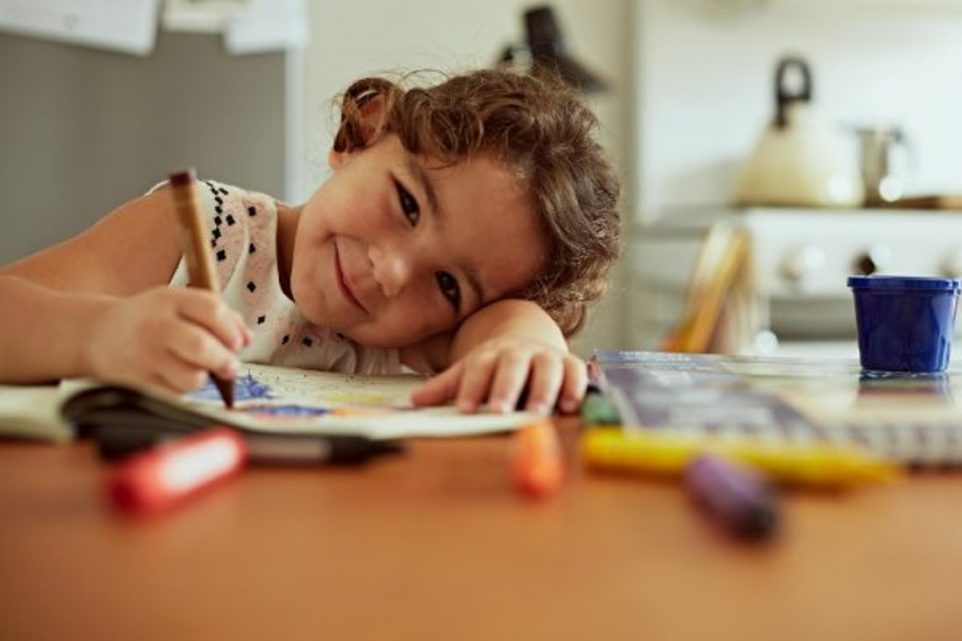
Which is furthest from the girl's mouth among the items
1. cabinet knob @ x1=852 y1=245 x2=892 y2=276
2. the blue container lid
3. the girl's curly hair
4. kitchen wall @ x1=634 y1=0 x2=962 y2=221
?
kitchen wall @ x1=634 y1=0 x2=962 y2=221

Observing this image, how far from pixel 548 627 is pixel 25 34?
1978 millimetres

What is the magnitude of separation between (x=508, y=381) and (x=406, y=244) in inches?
12.9

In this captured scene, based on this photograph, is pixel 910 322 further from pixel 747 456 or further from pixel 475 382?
pixel 747 456

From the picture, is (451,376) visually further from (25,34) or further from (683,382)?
(25,34)

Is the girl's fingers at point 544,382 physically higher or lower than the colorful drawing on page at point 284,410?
higher

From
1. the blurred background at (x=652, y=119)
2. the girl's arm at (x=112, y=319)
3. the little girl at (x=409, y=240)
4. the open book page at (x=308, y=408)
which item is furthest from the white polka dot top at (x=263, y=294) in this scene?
the blurred background at (x=652, y=119)

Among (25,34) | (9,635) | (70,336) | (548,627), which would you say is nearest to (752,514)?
(548,627)

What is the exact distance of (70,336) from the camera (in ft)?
2.18

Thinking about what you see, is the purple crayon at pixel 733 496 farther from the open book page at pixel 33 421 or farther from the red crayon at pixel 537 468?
the open book page at pixel 33 421

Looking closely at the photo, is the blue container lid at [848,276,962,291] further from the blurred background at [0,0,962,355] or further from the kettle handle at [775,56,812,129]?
the kettle handle at [775,56,812,129]

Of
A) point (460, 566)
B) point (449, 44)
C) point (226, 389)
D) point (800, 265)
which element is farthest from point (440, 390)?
point (449, 44)

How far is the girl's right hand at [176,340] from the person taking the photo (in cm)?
57

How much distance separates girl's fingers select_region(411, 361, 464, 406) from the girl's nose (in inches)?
10.6

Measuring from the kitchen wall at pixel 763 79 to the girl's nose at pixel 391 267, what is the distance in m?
1.74
